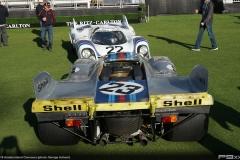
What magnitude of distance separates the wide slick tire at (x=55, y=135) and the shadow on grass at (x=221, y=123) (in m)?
1.79

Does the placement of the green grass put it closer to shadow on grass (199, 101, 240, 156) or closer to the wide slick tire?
shadow on grass (199, 101, 240, 156)

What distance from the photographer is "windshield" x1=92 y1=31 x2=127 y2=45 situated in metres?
9.78

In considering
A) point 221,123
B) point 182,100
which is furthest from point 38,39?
point 182,100

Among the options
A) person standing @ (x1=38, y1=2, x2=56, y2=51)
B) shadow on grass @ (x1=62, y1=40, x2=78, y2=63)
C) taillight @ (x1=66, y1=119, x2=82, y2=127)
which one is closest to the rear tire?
taillight @ (x1=66, y1=119, x2=82, y2=127)

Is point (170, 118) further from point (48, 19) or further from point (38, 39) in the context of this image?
point (38, 39)

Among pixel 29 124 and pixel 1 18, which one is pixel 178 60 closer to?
pixel 29 124

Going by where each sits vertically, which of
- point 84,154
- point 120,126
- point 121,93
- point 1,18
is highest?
point 1,18

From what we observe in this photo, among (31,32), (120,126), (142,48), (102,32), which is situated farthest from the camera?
→ (31,32)

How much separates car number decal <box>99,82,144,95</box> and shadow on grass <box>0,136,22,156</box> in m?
1.46

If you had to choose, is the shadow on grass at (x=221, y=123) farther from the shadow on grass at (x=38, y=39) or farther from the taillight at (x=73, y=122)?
the shadow on grass at (x=38, y=39)

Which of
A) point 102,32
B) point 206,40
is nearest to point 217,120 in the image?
point 102,32

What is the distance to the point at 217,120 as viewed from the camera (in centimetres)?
573

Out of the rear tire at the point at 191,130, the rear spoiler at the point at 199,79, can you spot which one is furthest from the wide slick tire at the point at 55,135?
the rear spoiler at the point at 199,79

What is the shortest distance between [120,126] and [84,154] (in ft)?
2.52
